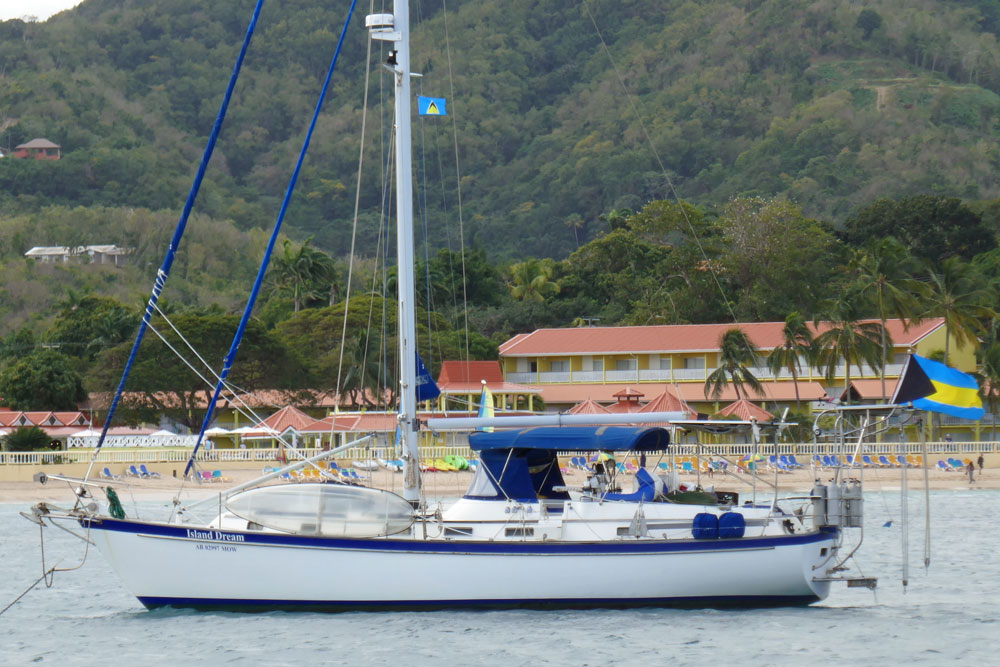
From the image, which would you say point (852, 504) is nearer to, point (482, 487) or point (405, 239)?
point (482, 487)

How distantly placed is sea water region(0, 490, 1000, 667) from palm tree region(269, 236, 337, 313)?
64450mm

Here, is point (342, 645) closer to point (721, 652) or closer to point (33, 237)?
point (721, 652)

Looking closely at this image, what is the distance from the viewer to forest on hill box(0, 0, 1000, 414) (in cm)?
7094

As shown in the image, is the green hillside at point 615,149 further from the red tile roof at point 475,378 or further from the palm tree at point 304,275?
the red tile roof at point 475,378

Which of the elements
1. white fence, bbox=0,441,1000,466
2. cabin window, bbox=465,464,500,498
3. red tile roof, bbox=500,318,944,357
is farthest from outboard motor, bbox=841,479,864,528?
red tile roof, bbox=500,318,944,357

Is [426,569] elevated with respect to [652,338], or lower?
lower

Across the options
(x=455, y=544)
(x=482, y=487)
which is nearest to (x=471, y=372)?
(x=482, y=487)

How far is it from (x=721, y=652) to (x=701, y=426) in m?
3.96

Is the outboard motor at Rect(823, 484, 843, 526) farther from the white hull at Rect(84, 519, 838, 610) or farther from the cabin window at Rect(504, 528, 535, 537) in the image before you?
the cabin window at Rect(504, 528, 535, 537)

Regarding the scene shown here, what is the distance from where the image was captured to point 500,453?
20.4 meters

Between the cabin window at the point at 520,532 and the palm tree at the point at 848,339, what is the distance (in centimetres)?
4259

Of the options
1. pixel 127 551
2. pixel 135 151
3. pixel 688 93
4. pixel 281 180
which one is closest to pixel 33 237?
pixel 135 151

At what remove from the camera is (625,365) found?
71938 mm

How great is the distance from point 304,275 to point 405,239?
68.4 m
